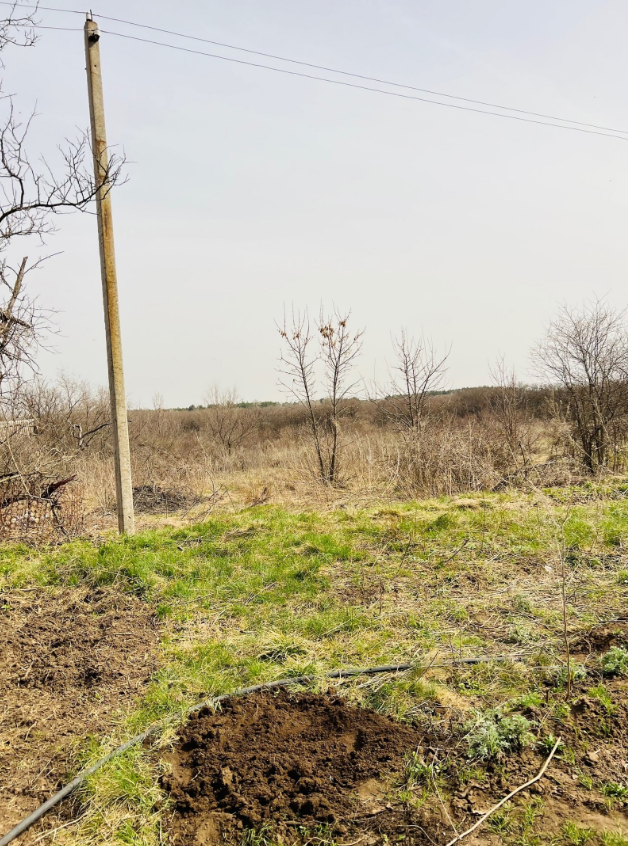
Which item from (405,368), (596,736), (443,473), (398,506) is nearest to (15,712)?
(596,736)

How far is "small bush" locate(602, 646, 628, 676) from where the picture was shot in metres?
3.11

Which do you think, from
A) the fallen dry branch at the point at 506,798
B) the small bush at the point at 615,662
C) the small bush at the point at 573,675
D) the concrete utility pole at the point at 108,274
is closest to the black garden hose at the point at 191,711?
the small bush at the point at 573,675

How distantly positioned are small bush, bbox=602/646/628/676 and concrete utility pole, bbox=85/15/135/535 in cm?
534

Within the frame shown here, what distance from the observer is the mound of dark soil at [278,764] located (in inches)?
93.5

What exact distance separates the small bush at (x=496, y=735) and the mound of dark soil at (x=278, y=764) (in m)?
0.30

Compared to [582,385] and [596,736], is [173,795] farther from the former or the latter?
[582,385]

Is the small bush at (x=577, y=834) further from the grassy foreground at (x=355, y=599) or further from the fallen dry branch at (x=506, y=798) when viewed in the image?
the fallen dry branch at (x=506, y=798)

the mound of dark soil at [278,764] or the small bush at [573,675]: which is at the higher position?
the small bush at [573,675]

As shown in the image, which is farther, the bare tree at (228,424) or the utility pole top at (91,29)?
the bare tree at (228,424)

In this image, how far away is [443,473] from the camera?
1024 cm

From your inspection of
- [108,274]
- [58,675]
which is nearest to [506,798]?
[58,675]

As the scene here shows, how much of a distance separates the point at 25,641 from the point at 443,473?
769cm

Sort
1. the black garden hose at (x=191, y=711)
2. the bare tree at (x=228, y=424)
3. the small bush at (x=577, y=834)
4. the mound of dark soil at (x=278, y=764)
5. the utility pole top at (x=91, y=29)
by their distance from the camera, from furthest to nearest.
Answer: the bare tree at (x=228, y=424) < the utility pole top at (x=91, y=29) < the black garden hose at (x=191, y=711) < the mound of dark soil at (x=278, y=764) < the small bush at (x=577, y=834)

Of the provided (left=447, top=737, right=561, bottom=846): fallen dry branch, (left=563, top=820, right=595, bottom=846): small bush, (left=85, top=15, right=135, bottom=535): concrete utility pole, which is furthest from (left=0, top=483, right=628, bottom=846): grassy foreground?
(left=85, top=15, right=135, bottom=535): concrete utility pole
